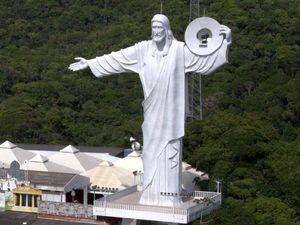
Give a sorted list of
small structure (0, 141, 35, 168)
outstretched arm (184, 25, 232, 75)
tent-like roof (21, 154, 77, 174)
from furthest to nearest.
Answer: small structure (0, 141, 35, 168)
tent-like roof (21, 154, 77, 174)
outstretched arm (184, 25, 232, 75)

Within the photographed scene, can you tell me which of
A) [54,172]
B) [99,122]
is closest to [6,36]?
[99,122]

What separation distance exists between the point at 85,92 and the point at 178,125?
110 feet

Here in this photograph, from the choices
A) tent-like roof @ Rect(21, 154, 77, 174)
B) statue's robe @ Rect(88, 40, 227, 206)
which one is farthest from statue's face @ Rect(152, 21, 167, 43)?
tent-like roof @ Rect(21, 154, 77, 174)

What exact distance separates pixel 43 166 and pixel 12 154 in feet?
9.06

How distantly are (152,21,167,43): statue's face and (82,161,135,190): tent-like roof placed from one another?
335 inches

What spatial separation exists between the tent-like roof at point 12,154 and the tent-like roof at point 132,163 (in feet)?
14.5

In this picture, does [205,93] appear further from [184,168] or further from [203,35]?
[203,35]

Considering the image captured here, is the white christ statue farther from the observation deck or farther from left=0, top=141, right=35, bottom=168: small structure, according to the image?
left=0, top=141, right=35, bottom=168: small structure

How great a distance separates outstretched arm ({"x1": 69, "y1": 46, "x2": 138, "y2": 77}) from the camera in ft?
67.3

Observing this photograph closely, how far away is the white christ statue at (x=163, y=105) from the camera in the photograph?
65.4 feet

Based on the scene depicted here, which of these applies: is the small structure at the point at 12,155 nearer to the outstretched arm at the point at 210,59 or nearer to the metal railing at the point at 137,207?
the metal railing at the point at 137,207

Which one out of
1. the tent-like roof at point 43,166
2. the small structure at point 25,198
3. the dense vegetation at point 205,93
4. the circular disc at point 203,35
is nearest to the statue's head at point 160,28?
the circular disc at point 203,35

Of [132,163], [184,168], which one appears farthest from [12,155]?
[184,168]

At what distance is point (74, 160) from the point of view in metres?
31.5
